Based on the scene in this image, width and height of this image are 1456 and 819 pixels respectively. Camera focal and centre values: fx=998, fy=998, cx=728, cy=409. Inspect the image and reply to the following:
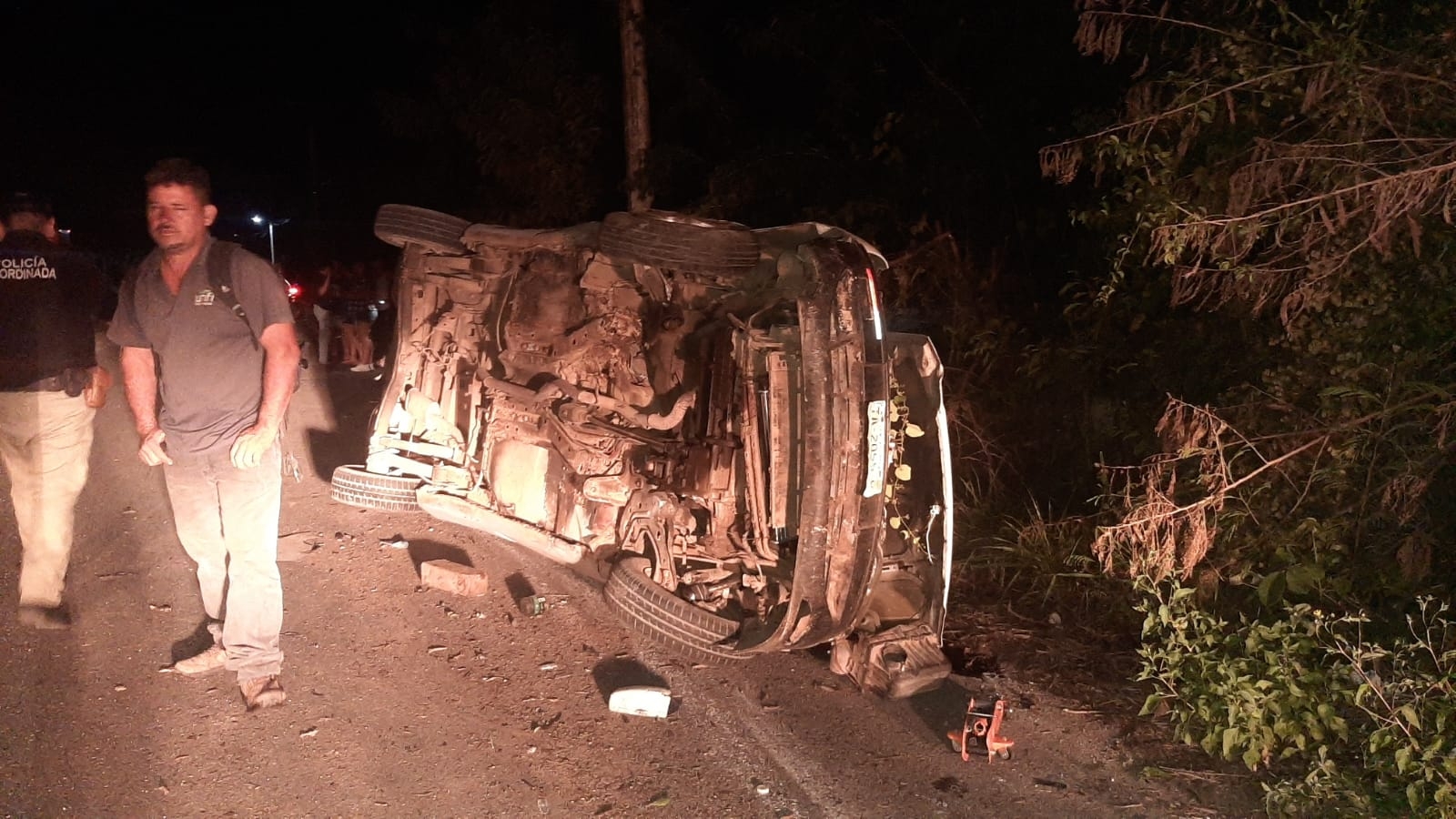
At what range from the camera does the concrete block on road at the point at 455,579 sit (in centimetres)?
532

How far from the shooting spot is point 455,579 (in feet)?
17.5

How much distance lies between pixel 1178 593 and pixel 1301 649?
50cm

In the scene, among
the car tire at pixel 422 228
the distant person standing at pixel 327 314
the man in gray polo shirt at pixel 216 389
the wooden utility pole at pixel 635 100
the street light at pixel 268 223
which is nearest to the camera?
the man in gray polo shirt at pixel 216 389

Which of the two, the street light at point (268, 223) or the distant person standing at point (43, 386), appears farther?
the street light at point (268, 223)

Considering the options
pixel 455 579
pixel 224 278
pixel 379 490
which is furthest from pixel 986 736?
pixel 379 490

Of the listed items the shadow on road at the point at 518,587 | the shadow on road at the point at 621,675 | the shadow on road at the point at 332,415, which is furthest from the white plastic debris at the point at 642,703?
the shadow on road at the point at 332,415

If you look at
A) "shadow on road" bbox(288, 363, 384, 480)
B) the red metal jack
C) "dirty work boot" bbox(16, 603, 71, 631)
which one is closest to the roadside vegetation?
the red metal jack

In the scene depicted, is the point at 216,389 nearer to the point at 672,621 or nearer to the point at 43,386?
the point at 43,386

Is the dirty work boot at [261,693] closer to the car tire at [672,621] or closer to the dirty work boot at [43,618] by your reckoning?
the dirty work boot at [43,618]

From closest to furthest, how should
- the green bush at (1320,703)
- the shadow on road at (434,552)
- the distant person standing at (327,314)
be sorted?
the green bush at (1320,703), the shadow on road at (434,552), the distant person standing at (327,314)

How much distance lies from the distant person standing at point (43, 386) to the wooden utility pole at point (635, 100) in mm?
6332

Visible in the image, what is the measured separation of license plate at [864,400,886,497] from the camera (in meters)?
3.87

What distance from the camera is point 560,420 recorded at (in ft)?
17.3

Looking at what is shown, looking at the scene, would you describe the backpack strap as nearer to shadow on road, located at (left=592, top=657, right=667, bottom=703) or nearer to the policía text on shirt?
the policía text on shirt
